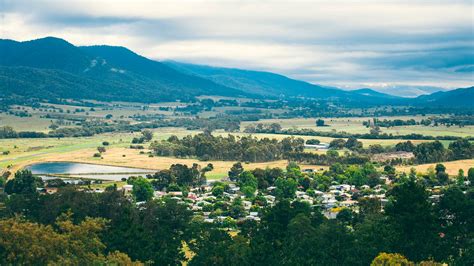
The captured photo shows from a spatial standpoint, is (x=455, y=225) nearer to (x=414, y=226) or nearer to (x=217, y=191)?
(x=414, y=226)

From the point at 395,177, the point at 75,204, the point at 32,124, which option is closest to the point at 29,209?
the point at 75,204

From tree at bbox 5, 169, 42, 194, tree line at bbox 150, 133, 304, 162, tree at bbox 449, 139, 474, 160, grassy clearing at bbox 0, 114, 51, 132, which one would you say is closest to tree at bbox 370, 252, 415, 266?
tree at bbox 5, 169, 42, 194

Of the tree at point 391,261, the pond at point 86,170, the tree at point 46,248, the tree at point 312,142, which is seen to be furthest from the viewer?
the tree at point 312,142

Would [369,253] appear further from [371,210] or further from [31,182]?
[31,182]

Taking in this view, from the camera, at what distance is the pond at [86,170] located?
3275 inches

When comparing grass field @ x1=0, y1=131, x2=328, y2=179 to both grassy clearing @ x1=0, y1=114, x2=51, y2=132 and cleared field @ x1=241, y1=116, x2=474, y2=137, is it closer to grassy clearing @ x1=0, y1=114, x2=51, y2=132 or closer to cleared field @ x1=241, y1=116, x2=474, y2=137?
grassy clearing @ x1=0, y1=114, x2=51, y2=132

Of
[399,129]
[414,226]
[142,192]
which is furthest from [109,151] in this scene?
[414,226]

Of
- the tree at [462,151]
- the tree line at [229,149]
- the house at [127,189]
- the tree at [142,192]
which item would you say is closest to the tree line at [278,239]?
the tree at [142,192]

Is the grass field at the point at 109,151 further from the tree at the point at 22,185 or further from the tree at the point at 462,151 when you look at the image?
the tree at the point at 22,185

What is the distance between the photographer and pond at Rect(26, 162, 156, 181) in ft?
273

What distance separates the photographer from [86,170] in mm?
89938

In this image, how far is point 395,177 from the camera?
252ft

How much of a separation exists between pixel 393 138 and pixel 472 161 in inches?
1609

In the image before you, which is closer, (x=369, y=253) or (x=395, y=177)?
(x=369, y=253)
